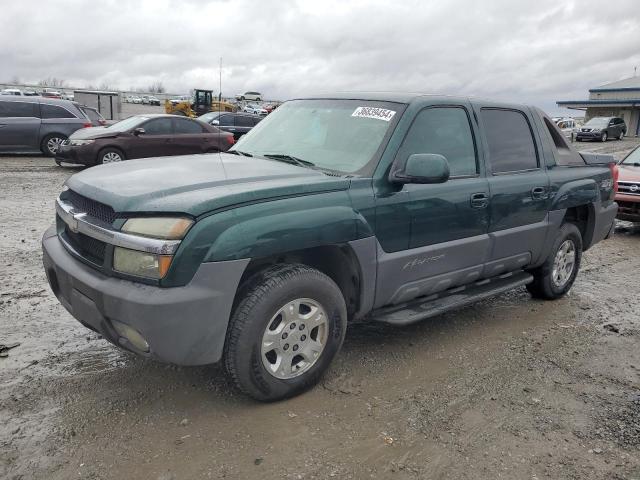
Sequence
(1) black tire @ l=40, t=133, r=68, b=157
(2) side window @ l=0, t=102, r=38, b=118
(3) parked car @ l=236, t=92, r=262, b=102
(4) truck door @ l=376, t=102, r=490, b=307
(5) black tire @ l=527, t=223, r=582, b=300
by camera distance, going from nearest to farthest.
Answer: (4) truck door @ l=376, t=102, r=490, b=307 < (5) black tire @ l=527, t=223, r=582, b=300 < (2) side window @ l=0, t=102, r=38, b=118 < (1) black tire @ l=40, t=133, r=68, b=157 < (3) parked car @ l=236, t=92, r=262, b=102

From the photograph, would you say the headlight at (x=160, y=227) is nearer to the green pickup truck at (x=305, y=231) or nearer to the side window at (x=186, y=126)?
the green pickup truck at (x=305, y=231)

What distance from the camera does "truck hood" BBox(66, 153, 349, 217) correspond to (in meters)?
2.90

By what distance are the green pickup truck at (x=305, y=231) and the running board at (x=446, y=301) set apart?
0.01m

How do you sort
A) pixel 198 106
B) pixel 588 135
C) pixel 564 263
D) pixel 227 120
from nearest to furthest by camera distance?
pixel 564 263 → pixel 227 120 → pixel 588 135 → pixel 198 106

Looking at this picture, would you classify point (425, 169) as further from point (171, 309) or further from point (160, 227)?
point (171, 309)

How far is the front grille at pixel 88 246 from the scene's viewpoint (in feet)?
9.95

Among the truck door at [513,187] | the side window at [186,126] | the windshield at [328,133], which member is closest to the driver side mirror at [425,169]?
the windshield at [328,133]

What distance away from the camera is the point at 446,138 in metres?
4.14

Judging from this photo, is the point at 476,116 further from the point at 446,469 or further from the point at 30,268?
the point at 30,268

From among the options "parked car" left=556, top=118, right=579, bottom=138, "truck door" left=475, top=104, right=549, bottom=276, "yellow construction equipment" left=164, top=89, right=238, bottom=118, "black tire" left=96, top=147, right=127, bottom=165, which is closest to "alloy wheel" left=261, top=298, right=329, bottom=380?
"truck door" left=475, top=104, right=549, bottom=276

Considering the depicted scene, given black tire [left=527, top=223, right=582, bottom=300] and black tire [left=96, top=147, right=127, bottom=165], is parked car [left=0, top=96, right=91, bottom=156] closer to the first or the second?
black tire [left=96, top=147, right=127, bottom=165]

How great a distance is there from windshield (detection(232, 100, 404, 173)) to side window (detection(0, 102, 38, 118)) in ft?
41.4

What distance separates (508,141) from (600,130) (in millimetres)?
35459

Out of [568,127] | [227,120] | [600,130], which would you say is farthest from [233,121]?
[568,127]
